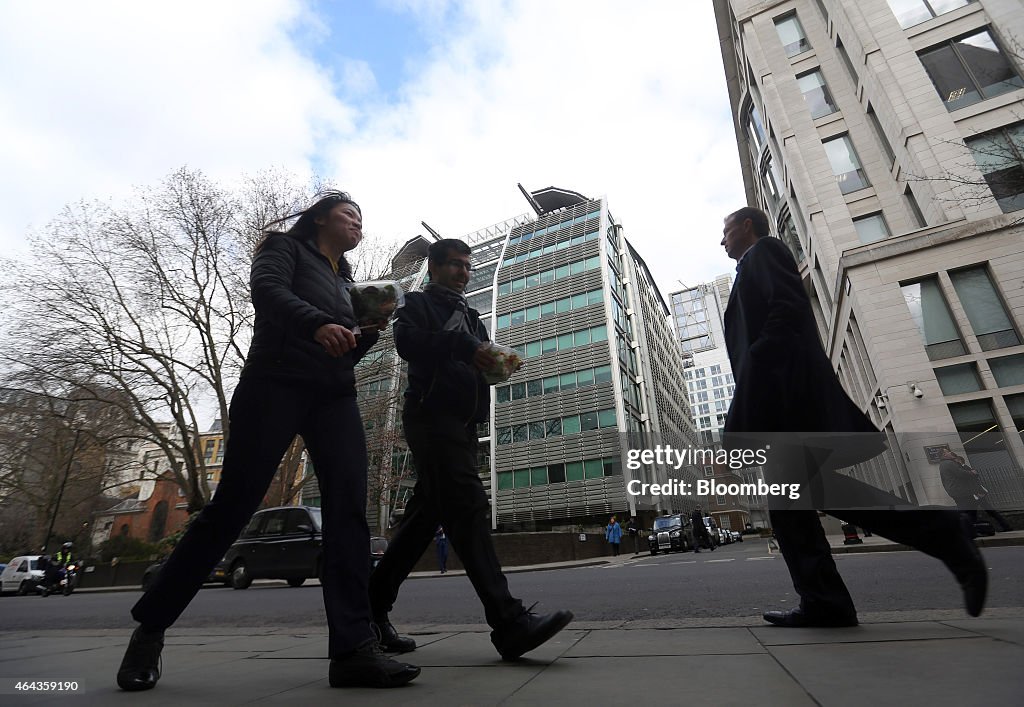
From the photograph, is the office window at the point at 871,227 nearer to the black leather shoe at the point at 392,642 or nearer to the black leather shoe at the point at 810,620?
the black leather shoe at the point at 810,620

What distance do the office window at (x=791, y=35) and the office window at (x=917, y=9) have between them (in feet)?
16.4

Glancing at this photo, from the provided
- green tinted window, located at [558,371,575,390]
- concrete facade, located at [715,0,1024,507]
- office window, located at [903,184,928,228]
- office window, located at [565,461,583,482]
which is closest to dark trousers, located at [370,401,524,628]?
concrete facade, located at [715,0,1024,507]

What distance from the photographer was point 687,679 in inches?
60.6

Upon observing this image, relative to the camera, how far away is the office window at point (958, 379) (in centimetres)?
1633

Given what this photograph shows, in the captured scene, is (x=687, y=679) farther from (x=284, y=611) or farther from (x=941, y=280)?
(x=941, y=280)

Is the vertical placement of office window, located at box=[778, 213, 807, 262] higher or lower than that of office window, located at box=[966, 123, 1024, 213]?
higher

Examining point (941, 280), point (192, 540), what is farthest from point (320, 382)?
point (941, 280)

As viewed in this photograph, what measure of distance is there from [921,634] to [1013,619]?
53cm

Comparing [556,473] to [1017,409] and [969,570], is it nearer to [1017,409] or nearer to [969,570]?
[1017,409]

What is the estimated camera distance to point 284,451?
208 cm

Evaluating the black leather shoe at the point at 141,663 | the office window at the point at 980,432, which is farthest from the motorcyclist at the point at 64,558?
the office window at the point at 980,432

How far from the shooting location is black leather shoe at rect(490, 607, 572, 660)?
195 cm

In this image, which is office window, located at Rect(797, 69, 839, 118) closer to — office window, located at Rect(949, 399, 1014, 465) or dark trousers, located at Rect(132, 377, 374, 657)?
office window, located at Rect(949, 399, 1014, 465)

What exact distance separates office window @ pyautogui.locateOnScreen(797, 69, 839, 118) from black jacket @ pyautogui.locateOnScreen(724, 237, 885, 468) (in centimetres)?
2672
